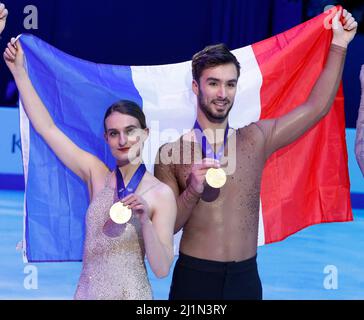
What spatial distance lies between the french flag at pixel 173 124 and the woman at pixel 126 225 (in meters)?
0.39

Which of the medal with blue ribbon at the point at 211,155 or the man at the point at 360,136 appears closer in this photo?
the medal with blue ribbon at the point at 211,155

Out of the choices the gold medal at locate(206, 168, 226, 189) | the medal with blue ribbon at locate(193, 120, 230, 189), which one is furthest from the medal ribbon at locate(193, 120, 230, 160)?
the gold medal at locate(206, 168, 226, 189)

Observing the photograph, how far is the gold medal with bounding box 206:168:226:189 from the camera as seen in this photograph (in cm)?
365

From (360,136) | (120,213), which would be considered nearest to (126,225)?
(120,213)

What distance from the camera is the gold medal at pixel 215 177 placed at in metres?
3.65

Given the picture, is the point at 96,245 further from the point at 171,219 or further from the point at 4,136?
the point at 4,136

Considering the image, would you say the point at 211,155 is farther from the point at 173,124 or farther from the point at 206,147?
the point at 173,124

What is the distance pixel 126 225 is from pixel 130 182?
0.17 meters

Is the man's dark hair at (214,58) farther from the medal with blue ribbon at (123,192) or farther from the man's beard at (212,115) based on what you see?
the medal with blue ribbon at (123,192)

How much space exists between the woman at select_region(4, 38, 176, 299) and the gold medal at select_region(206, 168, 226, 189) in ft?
0.53

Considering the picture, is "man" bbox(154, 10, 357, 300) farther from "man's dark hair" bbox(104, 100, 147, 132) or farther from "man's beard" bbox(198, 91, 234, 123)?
"man's dark hair" bbox(104, 100, 147, 132)

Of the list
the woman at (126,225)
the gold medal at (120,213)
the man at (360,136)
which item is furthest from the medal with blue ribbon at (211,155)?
the man at (360,136)
